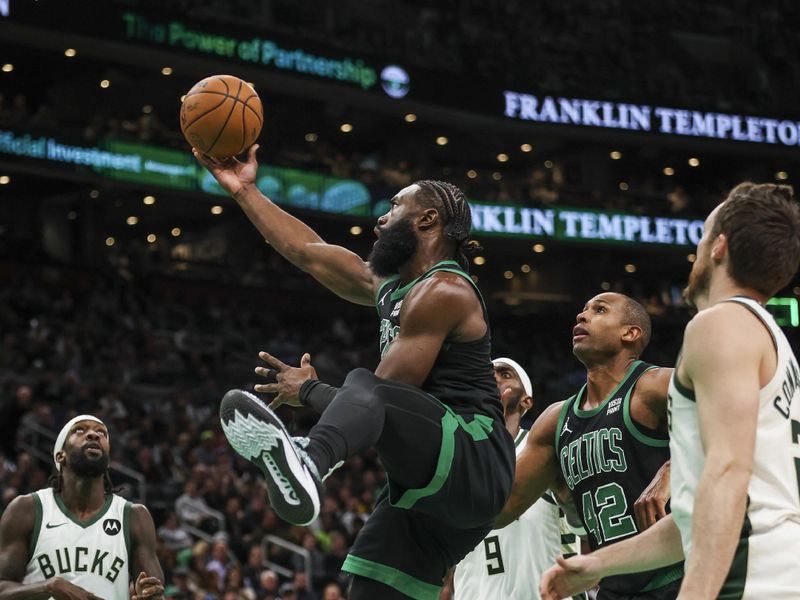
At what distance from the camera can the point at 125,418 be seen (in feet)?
61.9

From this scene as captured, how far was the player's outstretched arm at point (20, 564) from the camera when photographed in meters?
6.75

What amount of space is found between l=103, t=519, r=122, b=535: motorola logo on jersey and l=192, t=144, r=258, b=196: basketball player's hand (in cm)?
245

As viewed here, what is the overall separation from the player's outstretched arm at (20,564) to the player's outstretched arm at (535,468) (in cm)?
234

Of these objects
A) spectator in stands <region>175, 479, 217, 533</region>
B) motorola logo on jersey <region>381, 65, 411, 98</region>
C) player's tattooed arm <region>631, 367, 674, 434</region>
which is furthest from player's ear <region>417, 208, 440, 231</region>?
motorola logo on jersey <region>381, 65, 411, 98</region>

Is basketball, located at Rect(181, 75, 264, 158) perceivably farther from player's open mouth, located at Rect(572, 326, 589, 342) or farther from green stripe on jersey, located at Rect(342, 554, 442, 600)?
green stripe on jersey, located at Rect(342, 554, 442, 600)

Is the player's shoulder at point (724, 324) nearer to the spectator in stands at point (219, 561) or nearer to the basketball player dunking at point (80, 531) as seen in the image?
the basketball player dunking at point (80, 531)

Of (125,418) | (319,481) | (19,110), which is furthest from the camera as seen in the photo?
(19,110)

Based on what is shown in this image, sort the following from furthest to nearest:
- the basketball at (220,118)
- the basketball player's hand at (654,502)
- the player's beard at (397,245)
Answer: the basketball at (220,118) → the player's beard at (397,245) → the basketball player's hand at (654,502)

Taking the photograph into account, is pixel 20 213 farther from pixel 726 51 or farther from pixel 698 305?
pixel 698 305

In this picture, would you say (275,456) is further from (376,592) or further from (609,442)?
(609,442)

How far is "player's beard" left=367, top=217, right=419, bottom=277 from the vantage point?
5.47 meters

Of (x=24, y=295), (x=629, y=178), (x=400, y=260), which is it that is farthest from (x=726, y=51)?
(x=400, y=260)

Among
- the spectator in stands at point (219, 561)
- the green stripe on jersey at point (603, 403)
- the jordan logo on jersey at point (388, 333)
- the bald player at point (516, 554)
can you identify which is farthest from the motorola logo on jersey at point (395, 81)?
the jordan logo on jersey at point (388, 333)

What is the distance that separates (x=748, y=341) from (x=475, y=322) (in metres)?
2.00
